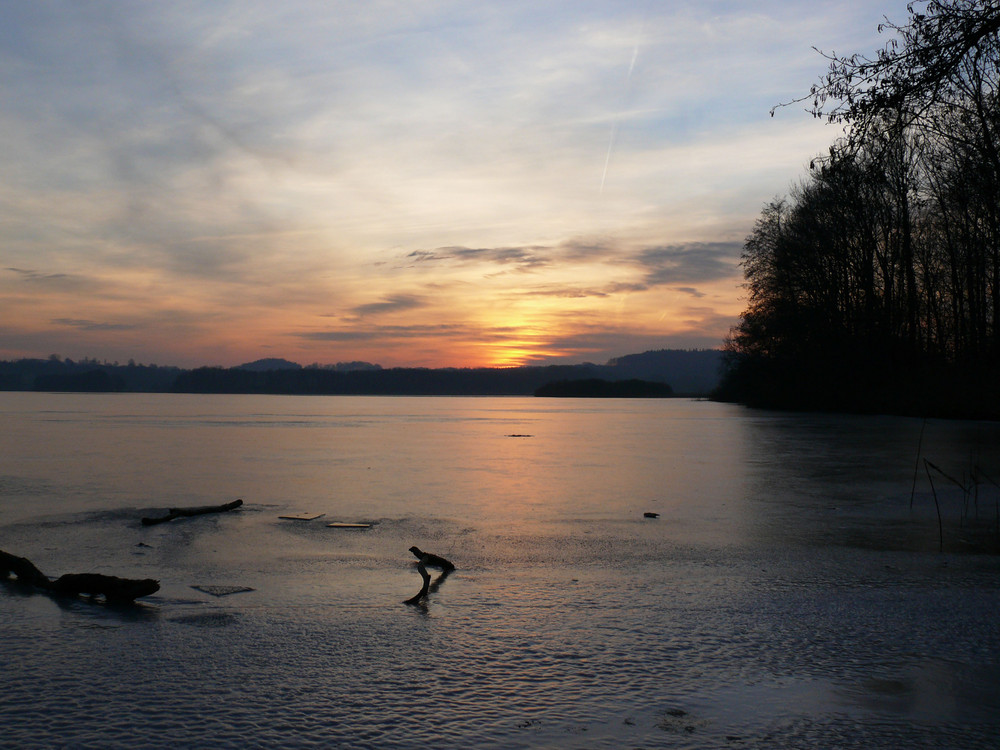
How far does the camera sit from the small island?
129 meters

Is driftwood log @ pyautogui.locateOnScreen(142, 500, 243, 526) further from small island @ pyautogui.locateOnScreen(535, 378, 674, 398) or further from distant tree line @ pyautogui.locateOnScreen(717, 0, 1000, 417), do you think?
small island @ pyautogui.locateOnScreen(535, 378, 674, 398)

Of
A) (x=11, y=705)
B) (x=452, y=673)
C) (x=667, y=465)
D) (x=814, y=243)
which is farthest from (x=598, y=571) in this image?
(x=814, y=243)

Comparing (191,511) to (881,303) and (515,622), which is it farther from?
(881,303)

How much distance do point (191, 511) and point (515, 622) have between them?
5114mm

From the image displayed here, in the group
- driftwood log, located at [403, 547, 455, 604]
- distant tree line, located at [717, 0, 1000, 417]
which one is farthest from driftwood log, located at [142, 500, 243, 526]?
distant tree line, located at [717, 0, 1000, 417]

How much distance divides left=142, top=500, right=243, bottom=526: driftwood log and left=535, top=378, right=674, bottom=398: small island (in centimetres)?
11900

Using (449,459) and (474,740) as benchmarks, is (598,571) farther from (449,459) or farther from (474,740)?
(449,459)

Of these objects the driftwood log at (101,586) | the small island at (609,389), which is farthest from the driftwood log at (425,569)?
the small island at (609,389)

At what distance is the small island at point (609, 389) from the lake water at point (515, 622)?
391ft

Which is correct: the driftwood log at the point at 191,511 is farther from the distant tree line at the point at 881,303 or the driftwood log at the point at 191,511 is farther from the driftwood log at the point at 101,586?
the distant tree line at the point at 881,303

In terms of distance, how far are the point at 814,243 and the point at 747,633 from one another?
135ft

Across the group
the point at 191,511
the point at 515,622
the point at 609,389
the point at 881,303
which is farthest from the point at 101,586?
the point at 609,389

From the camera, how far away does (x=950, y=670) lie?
3672mm

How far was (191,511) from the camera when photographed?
835 centimetres
